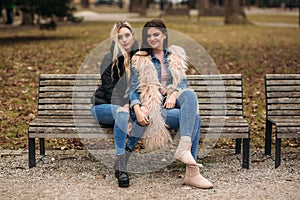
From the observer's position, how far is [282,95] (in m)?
5.80

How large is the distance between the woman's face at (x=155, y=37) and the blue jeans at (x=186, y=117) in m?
0.55

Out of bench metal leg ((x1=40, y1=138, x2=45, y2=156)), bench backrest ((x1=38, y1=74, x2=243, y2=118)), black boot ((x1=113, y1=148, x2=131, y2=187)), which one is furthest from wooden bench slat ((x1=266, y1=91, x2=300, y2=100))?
bench metal leg ((x1=40, y1=138, x2=45, y2=156))

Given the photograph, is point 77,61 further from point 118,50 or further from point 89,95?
point 118,50

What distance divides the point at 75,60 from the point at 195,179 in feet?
26.5

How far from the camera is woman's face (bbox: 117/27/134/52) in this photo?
5364mm

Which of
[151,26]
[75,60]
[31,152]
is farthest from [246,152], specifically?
[75,60]

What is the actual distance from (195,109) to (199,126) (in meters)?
0.19

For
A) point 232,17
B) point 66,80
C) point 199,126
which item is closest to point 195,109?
point 199,126

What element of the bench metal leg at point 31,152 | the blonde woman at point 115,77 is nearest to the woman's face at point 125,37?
the blonde woman at point 115,77

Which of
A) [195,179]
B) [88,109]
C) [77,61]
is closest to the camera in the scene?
[195,179]

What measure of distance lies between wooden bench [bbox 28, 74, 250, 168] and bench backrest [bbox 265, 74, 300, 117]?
11.6 inches

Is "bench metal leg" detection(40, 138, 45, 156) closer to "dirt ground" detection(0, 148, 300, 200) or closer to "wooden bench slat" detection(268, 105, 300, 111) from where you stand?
"dirt ground" detection(0, 148, 300, 200)

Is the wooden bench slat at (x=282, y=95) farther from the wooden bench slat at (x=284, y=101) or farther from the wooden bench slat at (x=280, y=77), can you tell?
the wooden bench slat at (x=280, y=77)

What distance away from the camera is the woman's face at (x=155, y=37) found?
5320mm
